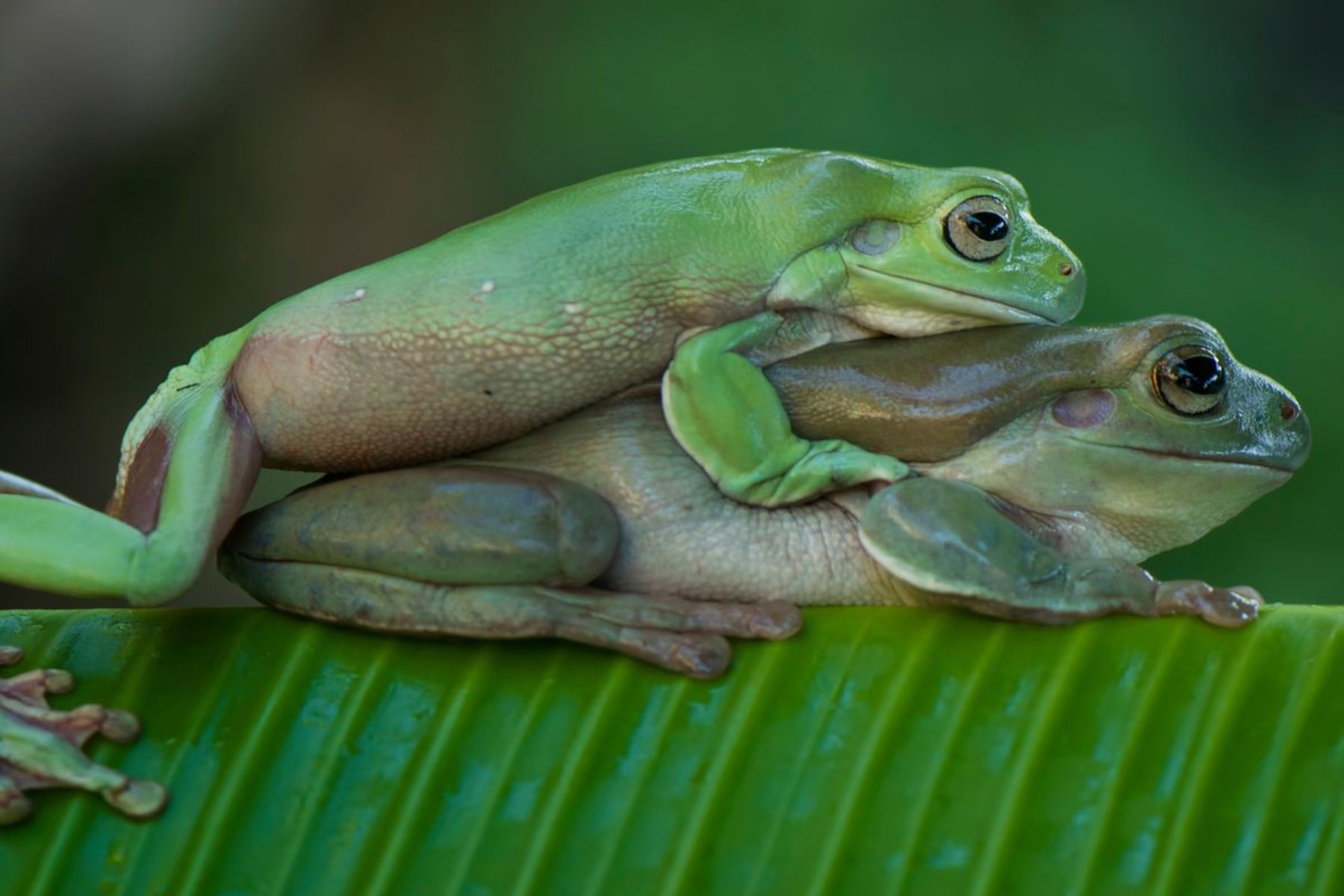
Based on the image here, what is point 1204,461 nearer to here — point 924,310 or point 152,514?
point 924,310

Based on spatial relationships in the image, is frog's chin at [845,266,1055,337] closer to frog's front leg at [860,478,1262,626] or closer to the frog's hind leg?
frog's front leg at [860,478,1262,626]

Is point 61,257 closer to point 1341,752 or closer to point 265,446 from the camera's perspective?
point 265,446

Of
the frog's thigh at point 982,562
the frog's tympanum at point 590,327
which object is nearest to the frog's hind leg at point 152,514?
the frog's tympanum at point 590,327

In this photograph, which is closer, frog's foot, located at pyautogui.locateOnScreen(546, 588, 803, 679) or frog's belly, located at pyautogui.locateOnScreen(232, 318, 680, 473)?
frog's foot, located at pyautogui.locateOnScreen(546, 588, 803, 679)

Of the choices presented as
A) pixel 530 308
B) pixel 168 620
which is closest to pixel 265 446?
pixel 168 620

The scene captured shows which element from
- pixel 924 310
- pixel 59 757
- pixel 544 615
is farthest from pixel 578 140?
pixel 59 757

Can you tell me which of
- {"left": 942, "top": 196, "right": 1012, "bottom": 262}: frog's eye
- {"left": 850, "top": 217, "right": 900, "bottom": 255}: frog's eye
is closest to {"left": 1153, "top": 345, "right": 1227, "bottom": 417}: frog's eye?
{"left": 942, "top": 196, "right": 1012, "bottom": 262}: frog's eye
